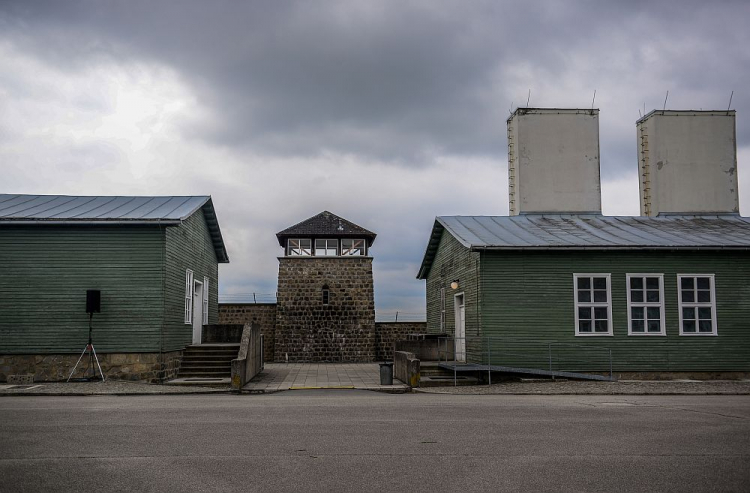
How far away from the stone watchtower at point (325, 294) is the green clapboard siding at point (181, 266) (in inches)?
285

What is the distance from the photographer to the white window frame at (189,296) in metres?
23.3

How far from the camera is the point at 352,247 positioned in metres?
35.5

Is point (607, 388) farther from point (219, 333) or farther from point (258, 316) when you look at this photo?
point (258, 316)

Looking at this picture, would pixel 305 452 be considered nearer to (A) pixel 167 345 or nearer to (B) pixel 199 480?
(B) pixel 199 480

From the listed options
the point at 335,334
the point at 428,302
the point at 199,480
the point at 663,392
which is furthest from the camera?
the point at 335,334

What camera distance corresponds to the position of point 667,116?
92.6 feet

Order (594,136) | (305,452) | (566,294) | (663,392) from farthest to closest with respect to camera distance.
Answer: (594,136) < (566,294) < (663,392) < (305,452)

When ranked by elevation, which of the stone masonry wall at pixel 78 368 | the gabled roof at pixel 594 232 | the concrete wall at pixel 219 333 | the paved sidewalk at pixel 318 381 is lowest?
the paved sidewalk at pixel 318 381

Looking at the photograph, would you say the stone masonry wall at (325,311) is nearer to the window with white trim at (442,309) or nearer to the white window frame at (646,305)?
the window with white trim at (442,309)

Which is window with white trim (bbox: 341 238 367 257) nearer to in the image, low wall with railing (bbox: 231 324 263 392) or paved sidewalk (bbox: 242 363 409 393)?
paved sidewalk (bbox: 242 363 409 393)

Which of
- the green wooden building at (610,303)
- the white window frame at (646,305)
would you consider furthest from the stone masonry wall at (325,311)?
the white window frame at (646,305)

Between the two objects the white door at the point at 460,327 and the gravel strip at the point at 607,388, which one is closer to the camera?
the gravel strip at the point at 607,388

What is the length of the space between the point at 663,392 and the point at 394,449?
10.7m

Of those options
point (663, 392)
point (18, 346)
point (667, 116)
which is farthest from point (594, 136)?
point (18, 346)
